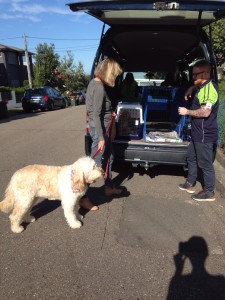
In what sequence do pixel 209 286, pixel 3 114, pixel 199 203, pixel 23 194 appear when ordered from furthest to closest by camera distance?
1. pixel 3 114
2. pixel 199 203
3. pixel 23 194
4. pixel 209 286

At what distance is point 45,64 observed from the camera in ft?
133

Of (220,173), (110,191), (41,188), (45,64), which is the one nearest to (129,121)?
(110,191)

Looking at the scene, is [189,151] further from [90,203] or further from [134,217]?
[90,203]

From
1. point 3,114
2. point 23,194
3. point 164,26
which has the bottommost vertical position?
point 3,114

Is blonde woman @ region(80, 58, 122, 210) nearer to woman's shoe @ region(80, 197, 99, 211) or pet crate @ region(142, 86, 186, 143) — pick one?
woman's shoe @ region(80, 197, 99, 211)

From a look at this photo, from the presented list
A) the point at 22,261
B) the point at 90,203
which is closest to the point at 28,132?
the point at 90,203

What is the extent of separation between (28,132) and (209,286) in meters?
9.35

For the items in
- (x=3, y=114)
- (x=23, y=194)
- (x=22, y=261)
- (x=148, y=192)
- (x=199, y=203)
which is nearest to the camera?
(x=22, y=261)

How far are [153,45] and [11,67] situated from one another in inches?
1630

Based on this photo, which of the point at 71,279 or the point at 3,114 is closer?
the point at 71,279

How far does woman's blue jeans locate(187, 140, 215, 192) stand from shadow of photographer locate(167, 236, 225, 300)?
1.32 meters

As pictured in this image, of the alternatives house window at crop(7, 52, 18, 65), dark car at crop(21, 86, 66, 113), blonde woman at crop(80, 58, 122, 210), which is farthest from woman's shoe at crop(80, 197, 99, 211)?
house window at crop(7, 52, 18, 65)

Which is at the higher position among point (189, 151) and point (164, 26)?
point (164, 26)

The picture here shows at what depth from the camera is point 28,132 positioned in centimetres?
1082
